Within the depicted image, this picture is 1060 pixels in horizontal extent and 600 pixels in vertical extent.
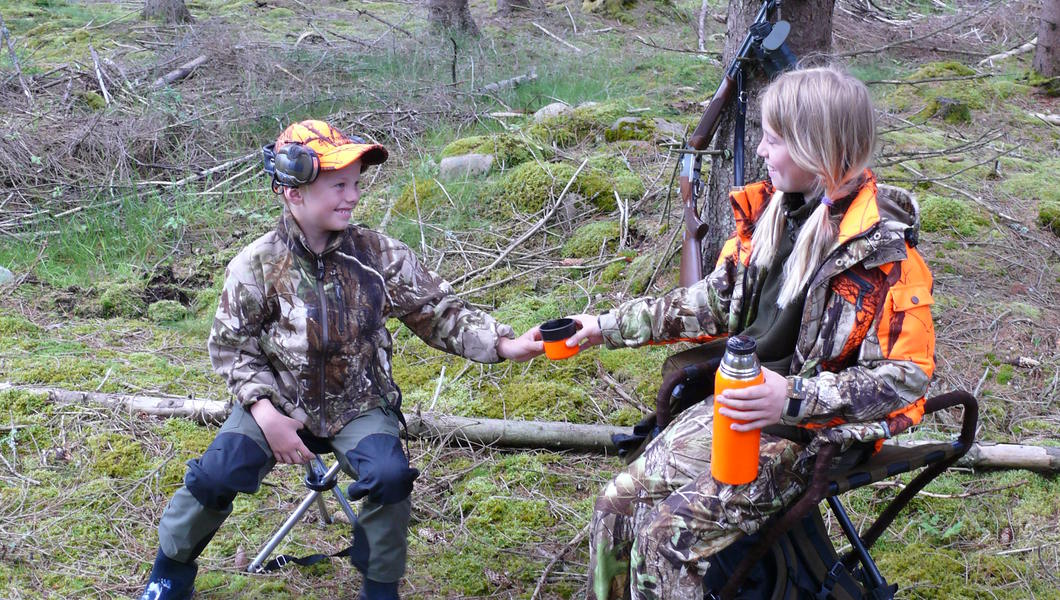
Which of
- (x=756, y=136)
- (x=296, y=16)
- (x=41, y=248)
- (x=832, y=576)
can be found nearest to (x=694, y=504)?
(x=832, y=576)

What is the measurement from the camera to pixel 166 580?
10.2 feet

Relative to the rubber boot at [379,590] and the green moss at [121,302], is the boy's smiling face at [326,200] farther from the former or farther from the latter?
the green moss at [121,302]

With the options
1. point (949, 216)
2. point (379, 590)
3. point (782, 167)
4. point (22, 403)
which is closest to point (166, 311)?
point (22, 403)

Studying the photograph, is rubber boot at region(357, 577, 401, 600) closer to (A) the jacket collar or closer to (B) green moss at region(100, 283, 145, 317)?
(A) the jacket collar

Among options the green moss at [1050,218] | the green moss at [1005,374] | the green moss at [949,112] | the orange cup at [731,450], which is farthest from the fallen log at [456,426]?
the green moss at [949,112]

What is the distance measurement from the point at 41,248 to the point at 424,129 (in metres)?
3.32

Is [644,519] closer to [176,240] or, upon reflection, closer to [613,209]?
[613,209]

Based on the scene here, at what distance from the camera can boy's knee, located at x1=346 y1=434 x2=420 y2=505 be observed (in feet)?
9.65

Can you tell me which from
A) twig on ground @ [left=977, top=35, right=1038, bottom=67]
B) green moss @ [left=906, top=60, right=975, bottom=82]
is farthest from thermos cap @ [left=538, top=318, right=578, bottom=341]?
twig on ground @ [left=977, top=35, right=1038, bottom=67]

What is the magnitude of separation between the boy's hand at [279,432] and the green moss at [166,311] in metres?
3.13

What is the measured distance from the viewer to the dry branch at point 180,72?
30.1 ft

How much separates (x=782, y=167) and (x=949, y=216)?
393 centimetres

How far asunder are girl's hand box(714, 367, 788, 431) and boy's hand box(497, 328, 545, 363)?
1012 millimetres

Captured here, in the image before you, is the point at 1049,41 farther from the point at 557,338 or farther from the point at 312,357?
the point at 312,357
